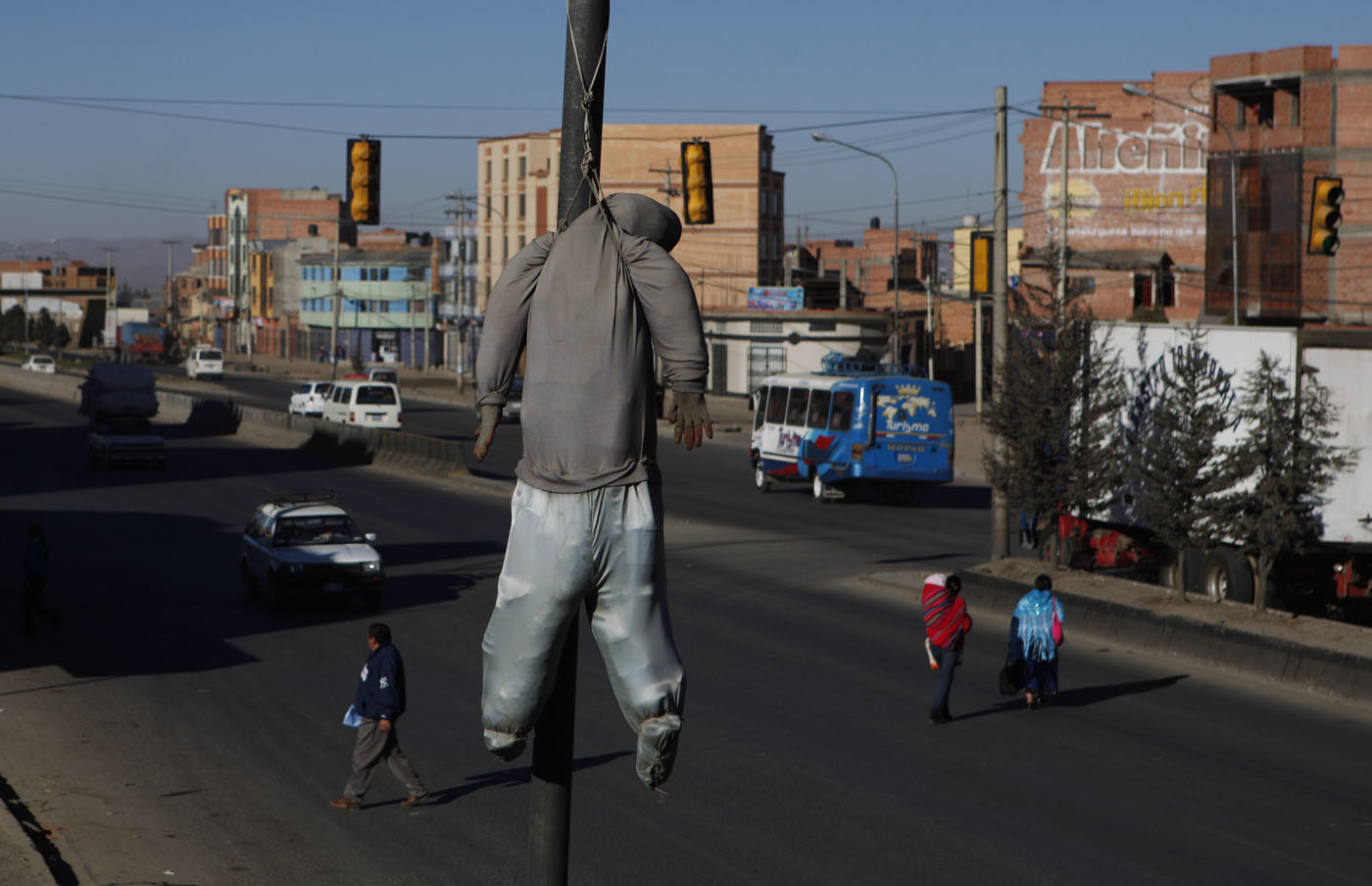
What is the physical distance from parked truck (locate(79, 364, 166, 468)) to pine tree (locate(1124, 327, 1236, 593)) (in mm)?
31914

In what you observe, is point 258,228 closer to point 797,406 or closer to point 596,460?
point 797,406

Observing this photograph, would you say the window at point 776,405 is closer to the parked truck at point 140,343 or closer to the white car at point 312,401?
the white car at point 312,401

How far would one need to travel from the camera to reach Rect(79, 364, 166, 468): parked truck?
43.3 m

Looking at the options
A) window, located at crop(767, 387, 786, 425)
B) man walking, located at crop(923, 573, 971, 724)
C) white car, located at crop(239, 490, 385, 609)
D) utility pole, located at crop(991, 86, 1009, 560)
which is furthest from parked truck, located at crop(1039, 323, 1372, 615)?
window, located at crop(767, 387, 786, 425)

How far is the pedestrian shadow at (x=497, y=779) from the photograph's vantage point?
12.6 meters

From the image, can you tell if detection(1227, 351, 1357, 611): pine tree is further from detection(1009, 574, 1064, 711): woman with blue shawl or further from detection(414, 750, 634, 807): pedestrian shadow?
detection(414, 750, 634, 807): pedestrian shadow

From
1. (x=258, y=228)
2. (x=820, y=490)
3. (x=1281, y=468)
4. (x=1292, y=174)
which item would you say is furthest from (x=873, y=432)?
(x=258, y=228)

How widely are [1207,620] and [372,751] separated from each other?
1202 centimetres

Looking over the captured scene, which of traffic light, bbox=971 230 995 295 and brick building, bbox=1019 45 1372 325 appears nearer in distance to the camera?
Answer: traffic light, bbox=971 230 995 295

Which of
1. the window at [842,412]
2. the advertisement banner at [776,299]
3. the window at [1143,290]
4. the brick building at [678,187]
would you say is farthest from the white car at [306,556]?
the window at [1143,290]

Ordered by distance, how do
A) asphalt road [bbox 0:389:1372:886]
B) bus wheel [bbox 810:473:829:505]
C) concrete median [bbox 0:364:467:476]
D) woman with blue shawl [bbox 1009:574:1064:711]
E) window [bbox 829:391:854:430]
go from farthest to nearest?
1. concrete median [bbox 0:364:467:476]
2. bus wheel [bbox 810:473:829:505]
3. window [bbox 829:391:854:430]
4. woman with blue shawl [bbox 1009:574:1064:711]
5. asphalt road [bbox 0:389:1372:886]

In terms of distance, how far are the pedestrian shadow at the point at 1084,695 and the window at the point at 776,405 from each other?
71.3ft

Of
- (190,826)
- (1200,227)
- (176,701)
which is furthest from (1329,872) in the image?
(1200,227)

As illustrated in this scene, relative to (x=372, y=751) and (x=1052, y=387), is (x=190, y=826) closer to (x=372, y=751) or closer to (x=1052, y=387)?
(x=372, y=751)
